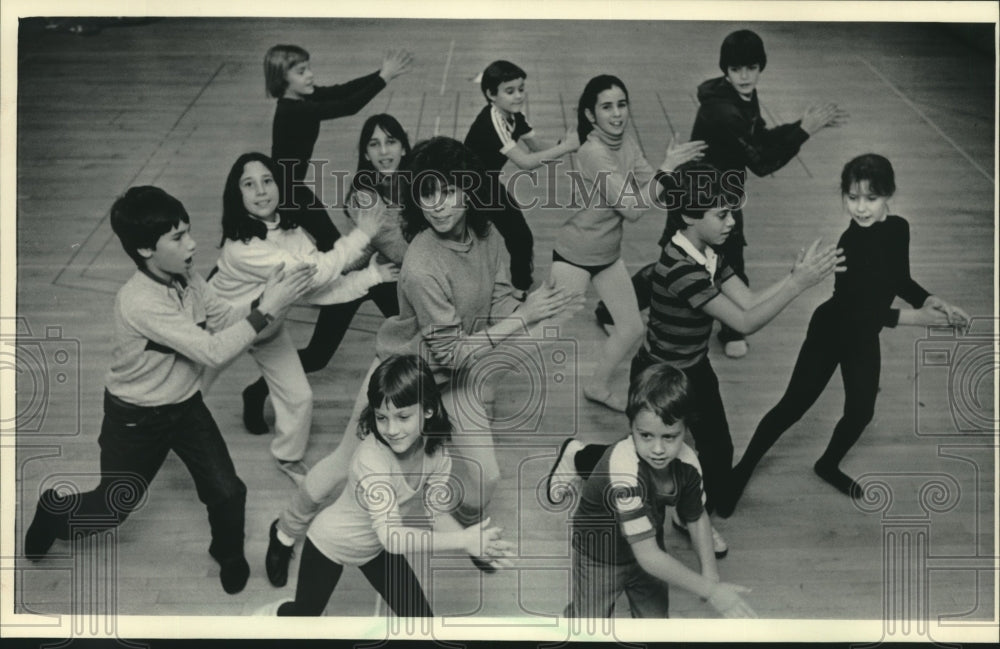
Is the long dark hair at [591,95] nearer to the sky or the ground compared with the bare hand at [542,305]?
nearer to the sky

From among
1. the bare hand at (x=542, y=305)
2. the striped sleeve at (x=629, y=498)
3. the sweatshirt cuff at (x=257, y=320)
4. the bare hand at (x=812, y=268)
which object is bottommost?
the striped sleeve at (x=629, y=498)

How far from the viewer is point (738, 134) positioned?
19.9 ft

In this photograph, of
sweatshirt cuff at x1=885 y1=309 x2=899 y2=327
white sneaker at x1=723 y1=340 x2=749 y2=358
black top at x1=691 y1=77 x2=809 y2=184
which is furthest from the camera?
white sneaker at x1=723 y1=340 x2=749 y2=358

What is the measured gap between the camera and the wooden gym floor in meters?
5.70

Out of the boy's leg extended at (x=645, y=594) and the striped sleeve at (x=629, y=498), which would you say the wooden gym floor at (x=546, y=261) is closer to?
the boy's leg extended at (x=645, y=594)

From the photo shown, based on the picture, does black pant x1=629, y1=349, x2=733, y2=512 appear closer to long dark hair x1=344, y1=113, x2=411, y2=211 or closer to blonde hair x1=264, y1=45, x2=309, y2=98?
long dark hair x1=344, y1=113, x2=411, y2=211

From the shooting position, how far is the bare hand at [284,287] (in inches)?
218

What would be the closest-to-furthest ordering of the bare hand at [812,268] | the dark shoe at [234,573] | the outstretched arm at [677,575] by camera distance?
the outstretched arm at [677,575] → the bare hand at [812,268] → the dark shoe at [234,573]

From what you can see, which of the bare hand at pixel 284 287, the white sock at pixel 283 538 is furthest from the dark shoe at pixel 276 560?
the bare hand at pixel 284 287

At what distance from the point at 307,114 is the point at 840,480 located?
245 centimetres

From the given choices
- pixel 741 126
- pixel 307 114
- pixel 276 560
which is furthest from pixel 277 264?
pixel 741 126

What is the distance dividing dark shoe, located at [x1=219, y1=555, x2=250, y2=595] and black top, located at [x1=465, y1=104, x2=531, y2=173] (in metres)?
1.73

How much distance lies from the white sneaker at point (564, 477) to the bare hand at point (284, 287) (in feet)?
3.64

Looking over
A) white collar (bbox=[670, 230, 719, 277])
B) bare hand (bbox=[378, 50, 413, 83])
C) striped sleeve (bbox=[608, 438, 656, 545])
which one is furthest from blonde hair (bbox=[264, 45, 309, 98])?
striped sleeve (bbox=[608, 438, 656, 545])
